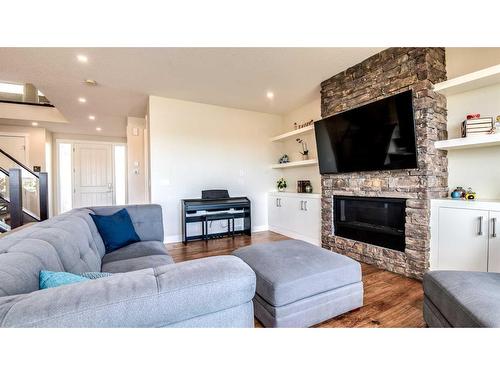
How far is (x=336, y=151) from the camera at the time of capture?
3.24 meters

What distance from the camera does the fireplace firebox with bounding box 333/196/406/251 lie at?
2.60 meters

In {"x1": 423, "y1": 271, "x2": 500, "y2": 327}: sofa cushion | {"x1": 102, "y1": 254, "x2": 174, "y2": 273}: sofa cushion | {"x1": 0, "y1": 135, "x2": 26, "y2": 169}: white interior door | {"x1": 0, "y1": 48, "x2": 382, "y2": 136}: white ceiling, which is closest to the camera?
{"x1": 423, "y1": 271, "x2": 500, "y2": 327}: sofa cushion

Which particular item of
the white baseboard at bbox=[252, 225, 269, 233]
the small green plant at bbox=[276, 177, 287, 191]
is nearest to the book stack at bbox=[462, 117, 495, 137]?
A: the small green plant at bbox=[276, 177, 287, 191]

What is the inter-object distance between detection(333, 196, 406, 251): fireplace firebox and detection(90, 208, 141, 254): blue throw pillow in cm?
267

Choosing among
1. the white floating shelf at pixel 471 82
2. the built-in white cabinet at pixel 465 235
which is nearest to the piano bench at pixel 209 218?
the built-in white cabinet at pixel 465 235

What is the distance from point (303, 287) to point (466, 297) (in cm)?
81

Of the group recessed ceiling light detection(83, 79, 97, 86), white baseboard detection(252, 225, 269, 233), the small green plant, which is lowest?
white baseboard detection(252, 225, 269, 233)

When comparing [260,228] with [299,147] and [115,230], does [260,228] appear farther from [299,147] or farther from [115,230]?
[115,230]

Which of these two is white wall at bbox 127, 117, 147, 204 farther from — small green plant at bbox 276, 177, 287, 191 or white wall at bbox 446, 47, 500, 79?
white wall at bbox 446, 47, 500, 79

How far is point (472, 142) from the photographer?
209 cm

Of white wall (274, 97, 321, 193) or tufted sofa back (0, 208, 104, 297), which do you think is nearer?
tufted sofa back (0, 208, 104, 297)
